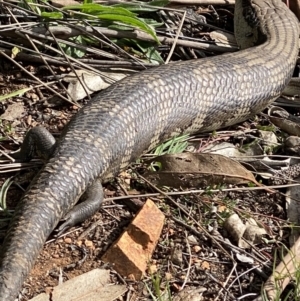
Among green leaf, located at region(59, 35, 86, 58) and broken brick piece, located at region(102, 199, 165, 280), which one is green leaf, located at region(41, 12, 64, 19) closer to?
green leaf, located at region(59, 35, 86, 58)

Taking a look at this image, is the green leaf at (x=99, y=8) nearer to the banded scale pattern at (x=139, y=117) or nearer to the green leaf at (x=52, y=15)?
the green leaf at (x=52, y=15)

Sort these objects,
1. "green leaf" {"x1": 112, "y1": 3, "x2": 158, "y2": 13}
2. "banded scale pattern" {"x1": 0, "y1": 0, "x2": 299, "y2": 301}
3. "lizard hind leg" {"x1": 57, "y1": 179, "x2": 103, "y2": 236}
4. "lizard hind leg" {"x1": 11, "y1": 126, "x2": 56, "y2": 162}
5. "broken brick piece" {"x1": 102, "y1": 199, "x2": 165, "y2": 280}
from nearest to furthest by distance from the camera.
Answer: "banded scale pattern" {"x1": 0, "y1": 0, "x2": 299, "y2": 301} → "broken brick piece" {"x1": 102, "y1": 199, "x2": 165, "y2": 280} → "lizard hind leg" {"x1": 57, "y1": 179, "x2": 103, "y2": 236} → "lizard hind leg" {"x1": 11, "y1": 126, "x2": 56, "y2": 162} → "green leaf" {"x1": 112, "y1": 3, "x2": 158, "y2": 13}

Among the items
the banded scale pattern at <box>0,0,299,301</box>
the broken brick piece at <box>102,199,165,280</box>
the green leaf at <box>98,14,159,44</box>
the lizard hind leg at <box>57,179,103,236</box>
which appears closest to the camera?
the banded scale pattern at <box>0,0,299,301</box>

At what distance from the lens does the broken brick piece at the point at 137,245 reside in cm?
391

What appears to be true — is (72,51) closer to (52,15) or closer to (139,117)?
(52,15)

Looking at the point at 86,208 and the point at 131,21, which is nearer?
the point at 86,208

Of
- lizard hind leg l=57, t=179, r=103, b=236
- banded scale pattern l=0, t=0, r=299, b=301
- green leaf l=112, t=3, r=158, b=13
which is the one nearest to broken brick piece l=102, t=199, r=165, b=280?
lizard hind leg l=57, t=179, r=103, b=236

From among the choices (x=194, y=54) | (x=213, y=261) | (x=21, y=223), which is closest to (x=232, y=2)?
(x=194, y=54)

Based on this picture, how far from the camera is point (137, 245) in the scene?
4020mm

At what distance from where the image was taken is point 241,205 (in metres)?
4.64

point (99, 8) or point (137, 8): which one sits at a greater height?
point (99, 8)

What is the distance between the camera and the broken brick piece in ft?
12.8

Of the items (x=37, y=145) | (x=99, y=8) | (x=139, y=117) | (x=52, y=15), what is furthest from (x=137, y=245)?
(x=99, y=8)

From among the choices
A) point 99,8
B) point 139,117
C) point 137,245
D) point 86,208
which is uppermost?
point 99,8
